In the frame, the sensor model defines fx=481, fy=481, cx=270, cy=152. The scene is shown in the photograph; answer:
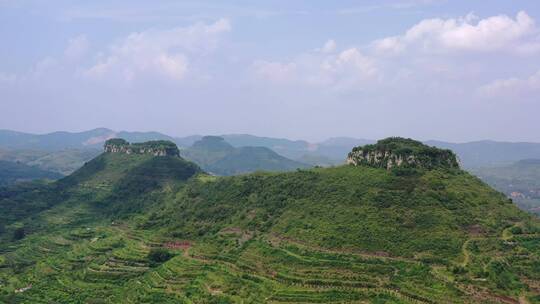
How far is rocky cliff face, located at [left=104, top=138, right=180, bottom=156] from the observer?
150125 millimetres

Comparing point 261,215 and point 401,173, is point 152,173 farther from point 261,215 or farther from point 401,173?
point 401,173

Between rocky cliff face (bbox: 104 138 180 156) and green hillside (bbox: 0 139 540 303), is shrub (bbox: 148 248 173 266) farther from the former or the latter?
rocky cliff face (bbox: 104 138 180 156)

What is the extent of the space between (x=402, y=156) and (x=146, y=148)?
94843 millimetres

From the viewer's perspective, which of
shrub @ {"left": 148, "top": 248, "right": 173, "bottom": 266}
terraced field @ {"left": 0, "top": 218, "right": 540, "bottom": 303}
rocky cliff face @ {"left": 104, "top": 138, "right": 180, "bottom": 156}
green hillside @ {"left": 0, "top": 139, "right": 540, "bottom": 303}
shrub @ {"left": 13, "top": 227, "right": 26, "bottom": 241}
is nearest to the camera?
terraced field @ {"left": 0, "top": 218, "right": 540, "bottom": 303}

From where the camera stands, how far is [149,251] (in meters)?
80.1

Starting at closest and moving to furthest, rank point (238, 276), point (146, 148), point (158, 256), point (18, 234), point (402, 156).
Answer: point (238, 276) → point (158, 256) → point (402, 156) → point (18, 234) → point (146, 148)

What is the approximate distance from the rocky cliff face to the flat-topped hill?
76.6 m

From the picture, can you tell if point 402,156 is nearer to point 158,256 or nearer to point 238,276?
point 238,276

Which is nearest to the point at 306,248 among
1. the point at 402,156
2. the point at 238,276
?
the point at 238,276

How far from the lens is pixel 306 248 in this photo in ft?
215

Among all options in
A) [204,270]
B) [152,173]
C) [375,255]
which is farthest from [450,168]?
[152,173]

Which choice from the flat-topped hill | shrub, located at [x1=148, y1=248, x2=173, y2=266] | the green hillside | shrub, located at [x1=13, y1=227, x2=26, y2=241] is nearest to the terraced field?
the green hillside

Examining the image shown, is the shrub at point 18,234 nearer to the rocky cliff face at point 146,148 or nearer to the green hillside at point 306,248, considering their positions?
the green hillside at point 306,248

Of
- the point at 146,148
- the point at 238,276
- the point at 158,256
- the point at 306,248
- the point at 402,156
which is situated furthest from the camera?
the point at 146,148
